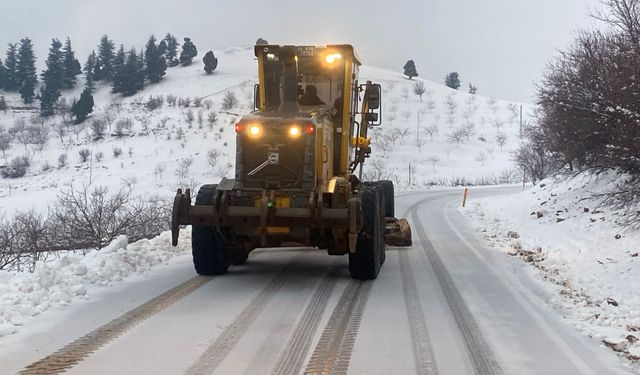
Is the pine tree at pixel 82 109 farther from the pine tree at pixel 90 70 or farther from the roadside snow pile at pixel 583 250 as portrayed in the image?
the roadside snow pile at pixel 583 250

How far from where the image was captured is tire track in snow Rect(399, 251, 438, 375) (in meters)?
4.77

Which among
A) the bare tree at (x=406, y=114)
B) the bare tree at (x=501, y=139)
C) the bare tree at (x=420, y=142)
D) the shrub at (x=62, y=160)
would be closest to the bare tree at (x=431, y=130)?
the bare tree at (x=420, y=142)

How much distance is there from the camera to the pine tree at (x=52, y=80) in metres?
79.9

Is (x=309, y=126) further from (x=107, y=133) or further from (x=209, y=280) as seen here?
(x=107, y=133)

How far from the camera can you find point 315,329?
576cm

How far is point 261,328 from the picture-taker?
574 centimetres

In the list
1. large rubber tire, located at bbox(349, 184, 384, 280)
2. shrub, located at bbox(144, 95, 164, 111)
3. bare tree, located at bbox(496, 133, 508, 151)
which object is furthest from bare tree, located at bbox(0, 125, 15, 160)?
large rubber tire, located at bbox(349, 184, 384, 280)

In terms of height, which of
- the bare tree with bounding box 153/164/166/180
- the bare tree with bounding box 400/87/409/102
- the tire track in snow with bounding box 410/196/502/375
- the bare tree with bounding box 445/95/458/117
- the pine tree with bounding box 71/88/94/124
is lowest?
the tire track in snow with bounding box 410/196/502/375

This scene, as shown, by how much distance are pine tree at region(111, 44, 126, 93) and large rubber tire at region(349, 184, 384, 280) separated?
85.8 metres

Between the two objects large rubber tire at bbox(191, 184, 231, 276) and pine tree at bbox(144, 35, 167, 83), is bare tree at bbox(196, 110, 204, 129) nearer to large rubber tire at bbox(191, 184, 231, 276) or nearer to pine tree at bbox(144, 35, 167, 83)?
pine tree at bbox(144, 35, 167, 83)

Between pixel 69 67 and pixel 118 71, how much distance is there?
578 inches

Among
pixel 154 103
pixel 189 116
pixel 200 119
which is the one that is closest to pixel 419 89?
pixel 200 119

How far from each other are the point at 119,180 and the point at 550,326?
41.4 meters

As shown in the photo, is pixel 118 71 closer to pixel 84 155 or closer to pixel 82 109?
pixel 82 109
